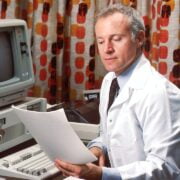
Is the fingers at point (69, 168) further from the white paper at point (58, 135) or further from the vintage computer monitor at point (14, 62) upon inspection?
the vintage computer monitor at point (14, 62)

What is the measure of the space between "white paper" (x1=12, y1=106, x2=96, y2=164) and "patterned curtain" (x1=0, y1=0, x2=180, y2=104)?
1.24m

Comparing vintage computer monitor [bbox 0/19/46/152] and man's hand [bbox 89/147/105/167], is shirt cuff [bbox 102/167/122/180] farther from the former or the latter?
vintage computer monitor [bbox 0/19/46/152]

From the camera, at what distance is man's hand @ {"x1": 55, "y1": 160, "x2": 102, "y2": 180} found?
1312 millimetres

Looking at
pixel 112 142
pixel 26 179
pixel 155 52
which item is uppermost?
pixel 155 52

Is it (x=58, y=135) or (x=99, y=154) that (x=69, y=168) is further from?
(x=99, y=154)

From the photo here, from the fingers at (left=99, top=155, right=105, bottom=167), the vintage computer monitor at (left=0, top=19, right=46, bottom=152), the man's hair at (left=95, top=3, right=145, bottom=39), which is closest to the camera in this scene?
the man's hair at (left=95, top=3, right=145, bottom=39)

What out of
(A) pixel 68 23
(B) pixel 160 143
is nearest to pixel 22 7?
(A) pixel 68 23

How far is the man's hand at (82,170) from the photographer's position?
1.31 meters

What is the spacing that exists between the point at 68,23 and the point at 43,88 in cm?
40

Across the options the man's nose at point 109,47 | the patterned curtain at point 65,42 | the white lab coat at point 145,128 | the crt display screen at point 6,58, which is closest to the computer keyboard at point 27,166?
the white lab coat at point 145,128

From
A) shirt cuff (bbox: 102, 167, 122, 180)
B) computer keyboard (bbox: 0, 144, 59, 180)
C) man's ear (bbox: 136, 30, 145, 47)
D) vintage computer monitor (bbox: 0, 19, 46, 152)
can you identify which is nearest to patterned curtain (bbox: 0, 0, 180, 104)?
vintage computer monitor (bbox: 0, 19, 46, 152)

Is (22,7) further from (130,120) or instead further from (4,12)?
(130,120)

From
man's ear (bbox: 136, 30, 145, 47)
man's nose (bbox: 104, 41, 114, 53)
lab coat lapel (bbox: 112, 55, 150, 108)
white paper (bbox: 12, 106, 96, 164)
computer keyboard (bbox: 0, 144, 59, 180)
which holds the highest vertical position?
man's ear (bbox: 136, 30, 145, 47)

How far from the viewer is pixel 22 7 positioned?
104 inches
